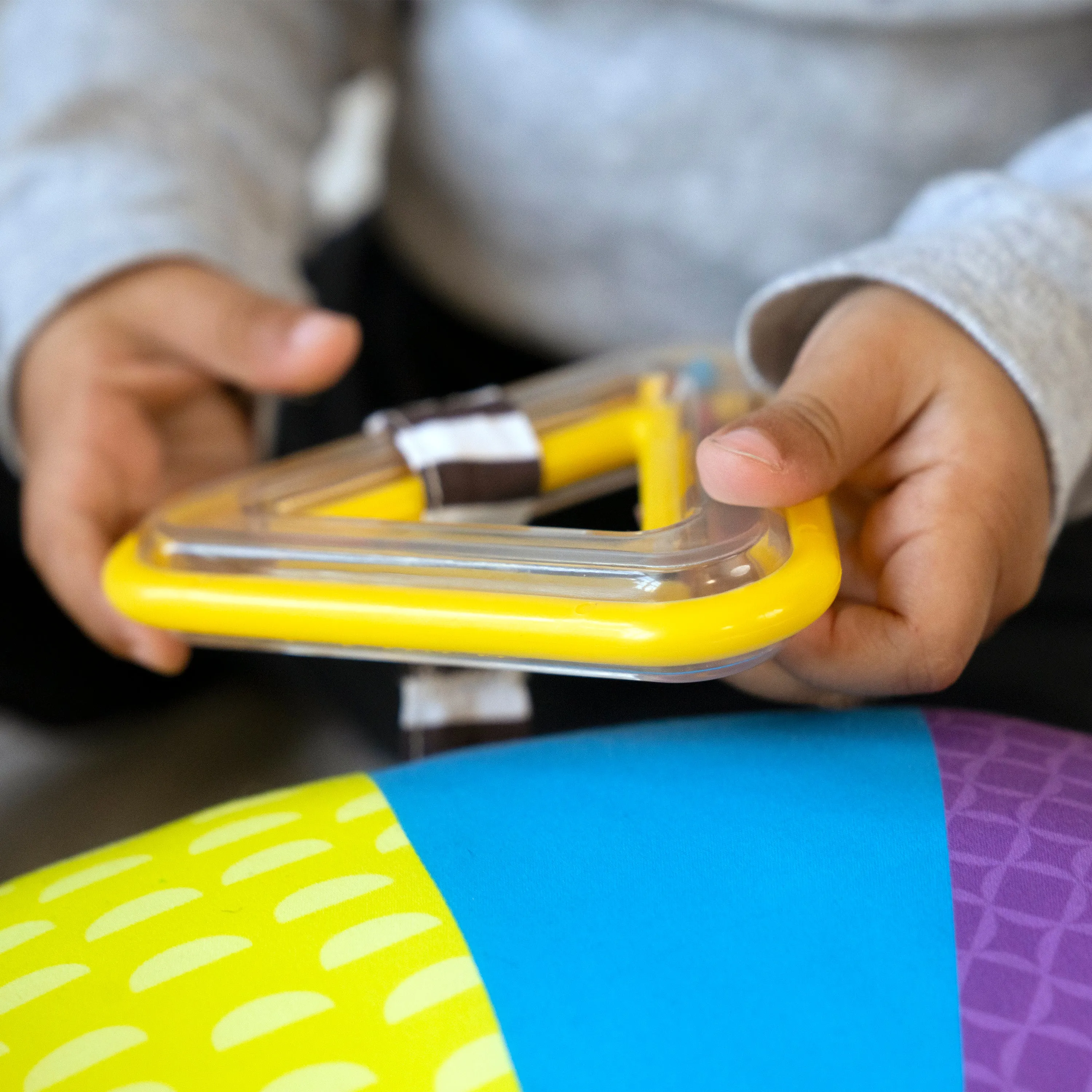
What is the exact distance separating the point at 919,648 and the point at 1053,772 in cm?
5

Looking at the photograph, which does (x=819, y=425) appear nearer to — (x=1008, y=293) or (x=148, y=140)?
(x=1008, y=293)

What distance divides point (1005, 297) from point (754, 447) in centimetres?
14

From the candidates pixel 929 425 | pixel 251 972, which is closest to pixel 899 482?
pixel 929 425

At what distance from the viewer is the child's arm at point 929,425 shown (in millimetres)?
300

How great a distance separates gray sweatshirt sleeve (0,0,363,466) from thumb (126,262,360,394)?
26mm

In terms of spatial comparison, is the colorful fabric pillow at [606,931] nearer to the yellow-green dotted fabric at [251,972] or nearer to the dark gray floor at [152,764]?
the yellow-green dotted fabric at [251,972]

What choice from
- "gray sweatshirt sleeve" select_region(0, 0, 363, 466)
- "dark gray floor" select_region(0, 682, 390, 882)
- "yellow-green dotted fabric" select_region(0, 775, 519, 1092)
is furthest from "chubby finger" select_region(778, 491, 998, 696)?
"gray sweatshirt sleeve" select_region(0, 0, 363, 466)

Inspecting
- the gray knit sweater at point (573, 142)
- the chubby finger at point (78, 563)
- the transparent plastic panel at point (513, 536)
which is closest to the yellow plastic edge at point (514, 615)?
the transparent plastic panel at point (513, 536)

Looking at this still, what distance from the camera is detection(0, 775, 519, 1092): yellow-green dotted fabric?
22cm

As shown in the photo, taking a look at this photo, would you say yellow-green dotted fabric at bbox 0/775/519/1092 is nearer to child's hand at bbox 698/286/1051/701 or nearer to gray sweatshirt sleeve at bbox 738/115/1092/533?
child's hand at bbox 698/286/1051/701

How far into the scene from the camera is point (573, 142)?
0.58 metres

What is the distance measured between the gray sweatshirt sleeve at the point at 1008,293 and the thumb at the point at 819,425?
0.09 feet

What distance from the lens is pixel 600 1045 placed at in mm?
219

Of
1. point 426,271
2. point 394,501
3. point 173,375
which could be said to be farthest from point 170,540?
point 426,271
